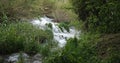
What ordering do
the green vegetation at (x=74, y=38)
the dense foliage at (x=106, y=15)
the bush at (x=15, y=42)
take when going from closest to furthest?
the dense foliage at (x=106, y=15), the green vegetation at (x=74, y=38), the bush at (x=15, y=42)

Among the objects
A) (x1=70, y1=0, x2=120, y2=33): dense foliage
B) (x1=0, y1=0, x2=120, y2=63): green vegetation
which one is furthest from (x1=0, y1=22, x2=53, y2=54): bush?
(x1=70, y1=0, x2=120, y2=33): dense foliage

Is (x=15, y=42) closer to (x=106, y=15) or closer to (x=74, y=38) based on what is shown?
(x=74, y=38)

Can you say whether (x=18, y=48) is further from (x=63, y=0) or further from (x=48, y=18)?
(x=63, y=0)

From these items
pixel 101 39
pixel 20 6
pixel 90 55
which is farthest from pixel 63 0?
pixel 90 55

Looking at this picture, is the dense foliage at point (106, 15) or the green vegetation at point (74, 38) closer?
the dense foliage at point (106, 15)

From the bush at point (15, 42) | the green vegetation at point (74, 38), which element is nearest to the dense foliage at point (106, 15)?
the green vegetation at point (74, 38)

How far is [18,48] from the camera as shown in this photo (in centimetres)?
726

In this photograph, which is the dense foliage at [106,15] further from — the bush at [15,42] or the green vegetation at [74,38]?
the bush at [15,42]

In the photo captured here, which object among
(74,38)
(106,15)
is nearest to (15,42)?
(74,38)

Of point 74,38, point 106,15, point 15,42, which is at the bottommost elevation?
point 15,42

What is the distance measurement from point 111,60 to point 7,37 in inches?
136

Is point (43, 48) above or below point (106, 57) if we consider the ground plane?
below

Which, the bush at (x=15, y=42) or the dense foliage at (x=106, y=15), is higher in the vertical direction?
the dense foliage at (x=106, y=15)

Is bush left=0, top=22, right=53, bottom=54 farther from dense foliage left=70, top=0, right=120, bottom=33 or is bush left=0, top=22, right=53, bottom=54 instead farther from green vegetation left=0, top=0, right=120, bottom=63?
dense foliage left=70, top=0, right=120, bottom=33
